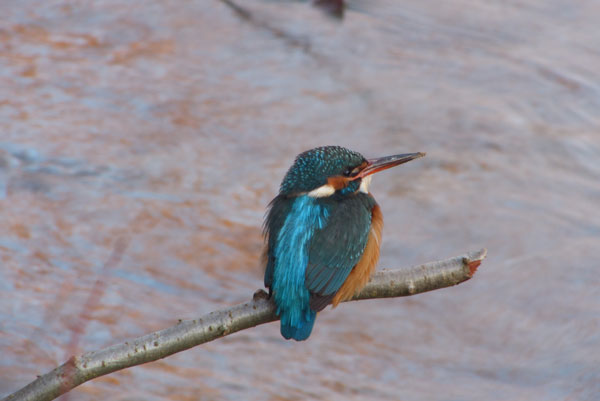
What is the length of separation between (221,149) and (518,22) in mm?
3196

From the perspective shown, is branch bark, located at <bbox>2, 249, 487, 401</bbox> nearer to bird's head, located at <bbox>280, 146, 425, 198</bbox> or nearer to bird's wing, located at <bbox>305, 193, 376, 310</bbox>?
bird's wing, located at <bbox>305, 193, 376, 310</bbox>

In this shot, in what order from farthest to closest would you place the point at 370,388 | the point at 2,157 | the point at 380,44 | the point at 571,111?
the point at 380,44, the point at 571,111, the point at 2,157, the point at 370,388

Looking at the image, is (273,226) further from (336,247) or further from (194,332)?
(194,332)

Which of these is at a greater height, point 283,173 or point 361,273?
point 361,273

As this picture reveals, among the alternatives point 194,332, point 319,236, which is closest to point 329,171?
point 319,236

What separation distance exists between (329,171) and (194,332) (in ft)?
2.96

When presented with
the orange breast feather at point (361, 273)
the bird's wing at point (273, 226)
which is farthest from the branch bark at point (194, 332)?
the bird's wing at point (273, 226)

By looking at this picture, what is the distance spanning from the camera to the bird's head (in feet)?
9.52

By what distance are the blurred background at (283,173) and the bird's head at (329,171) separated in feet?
4.73

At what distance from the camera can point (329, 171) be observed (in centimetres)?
292

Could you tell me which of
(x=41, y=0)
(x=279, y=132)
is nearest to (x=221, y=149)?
(x=279, y=132)

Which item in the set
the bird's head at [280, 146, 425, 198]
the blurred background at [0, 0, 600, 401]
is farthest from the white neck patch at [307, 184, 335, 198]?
the blurred background at [0, 0, 600, 401]

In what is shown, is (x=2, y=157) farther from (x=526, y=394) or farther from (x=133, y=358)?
(x=133, y=358)

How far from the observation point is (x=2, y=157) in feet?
19.1
